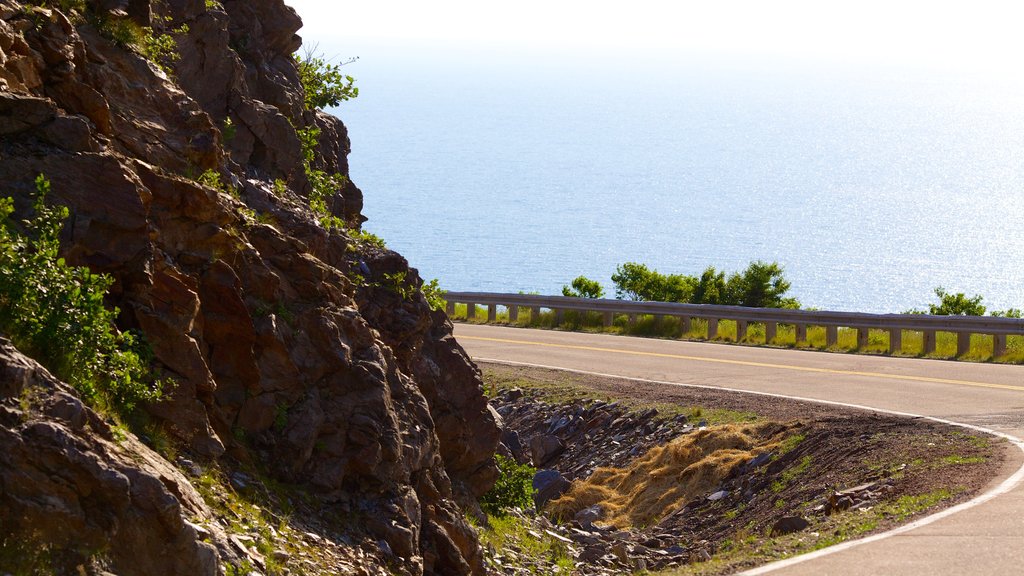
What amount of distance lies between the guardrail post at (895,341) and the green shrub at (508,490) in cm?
1135

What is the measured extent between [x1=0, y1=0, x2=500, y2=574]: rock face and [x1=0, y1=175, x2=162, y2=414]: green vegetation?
505 millimetres

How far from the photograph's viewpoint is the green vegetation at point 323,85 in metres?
15.1

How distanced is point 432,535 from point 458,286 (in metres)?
72.5

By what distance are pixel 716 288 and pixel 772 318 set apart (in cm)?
641

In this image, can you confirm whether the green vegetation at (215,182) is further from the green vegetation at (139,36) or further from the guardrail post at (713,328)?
the guardrail post at (713,328)

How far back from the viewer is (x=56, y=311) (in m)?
7.62

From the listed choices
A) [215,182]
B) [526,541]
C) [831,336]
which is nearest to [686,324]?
[831,336]

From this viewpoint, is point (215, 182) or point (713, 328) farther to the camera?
point (713, 328)

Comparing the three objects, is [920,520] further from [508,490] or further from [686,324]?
[686,324]

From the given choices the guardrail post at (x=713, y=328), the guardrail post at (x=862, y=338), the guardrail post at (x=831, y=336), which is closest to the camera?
the guardrail post at (x=862, y=338)

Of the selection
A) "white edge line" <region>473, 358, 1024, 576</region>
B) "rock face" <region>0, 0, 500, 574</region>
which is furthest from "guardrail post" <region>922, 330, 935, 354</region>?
"rock face" <region>0, 0, 500, 574</region>

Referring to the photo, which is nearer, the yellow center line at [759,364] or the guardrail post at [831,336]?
the yellow center line at [759,364]

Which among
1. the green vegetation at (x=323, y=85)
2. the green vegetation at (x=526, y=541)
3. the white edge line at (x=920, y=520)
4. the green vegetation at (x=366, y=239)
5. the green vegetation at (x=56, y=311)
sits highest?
the green vegetation at (x=323, y=85)

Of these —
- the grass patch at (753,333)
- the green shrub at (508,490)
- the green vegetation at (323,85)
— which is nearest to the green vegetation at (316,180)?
the green vegetation at (323,85)
